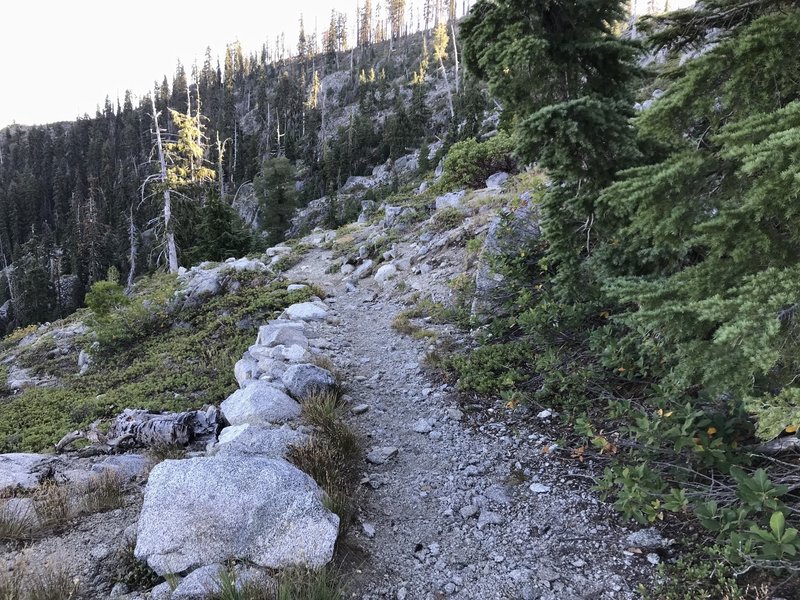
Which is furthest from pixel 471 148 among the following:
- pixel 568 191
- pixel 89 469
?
pixel 89 469

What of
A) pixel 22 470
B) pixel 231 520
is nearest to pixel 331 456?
pixel 231 520

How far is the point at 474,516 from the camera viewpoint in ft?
13.4

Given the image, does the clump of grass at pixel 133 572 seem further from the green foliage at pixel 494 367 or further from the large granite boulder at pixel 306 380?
the green foliage at pixel 494 367

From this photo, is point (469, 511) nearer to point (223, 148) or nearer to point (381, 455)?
point (381, 455)

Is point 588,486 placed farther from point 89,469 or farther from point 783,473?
point 89,469

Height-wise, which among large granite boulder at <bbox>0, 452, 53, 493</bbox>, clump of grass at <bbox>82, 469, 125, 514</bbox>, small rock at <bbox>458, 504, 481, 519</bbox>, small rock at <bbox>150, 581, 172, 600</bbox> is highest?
small rock at <bbox>150, 581, 172, 600</bbox>

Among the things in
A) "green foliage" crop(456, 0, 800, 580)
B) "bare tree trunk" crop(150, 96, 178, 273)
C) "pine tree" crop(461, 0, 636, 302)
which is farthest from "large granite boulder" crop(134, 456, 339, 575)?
"bare tree trunk" crop(150, 96, 178, 273)

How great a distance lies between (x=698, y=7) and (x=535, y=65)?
1.82m

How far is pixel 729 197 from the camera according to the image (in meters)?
2.75

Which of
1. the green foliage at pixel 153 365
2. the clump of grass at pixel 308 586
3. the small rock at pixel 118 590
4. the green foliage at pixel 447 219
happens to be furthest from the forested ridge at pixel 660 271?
the green foliage at pixel 153 365

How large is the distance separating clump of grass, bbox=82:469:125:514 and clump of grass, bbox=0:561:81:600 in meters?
1.08

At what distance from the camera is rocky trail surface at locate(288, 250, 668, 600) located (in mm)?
3309

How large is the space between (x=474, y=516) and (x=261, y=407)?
3.21m

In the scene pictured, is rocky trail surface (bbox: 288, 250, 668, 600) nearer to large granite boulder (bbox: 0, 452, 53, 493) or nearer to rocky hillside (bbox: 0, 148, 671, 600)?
rocky hillside (bbox: 0, 148, 671, 600)
